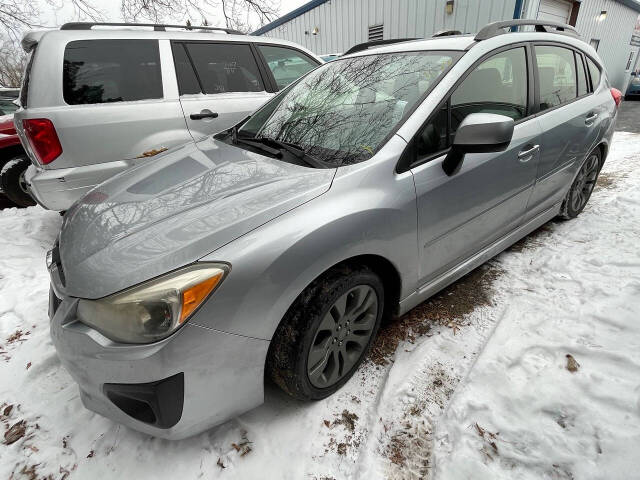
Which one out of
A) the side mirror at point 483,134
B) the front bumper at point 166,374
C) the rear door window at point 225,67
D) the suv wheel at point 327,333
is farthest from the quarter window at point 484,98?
the rear door window at point 225,67

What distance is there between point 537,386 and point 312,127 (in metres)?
1.80

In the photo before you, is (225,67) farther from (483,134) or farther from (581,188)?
(581,188)

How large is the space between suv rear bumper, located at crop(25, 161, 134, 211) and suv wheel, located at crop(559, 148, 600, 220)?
415cm

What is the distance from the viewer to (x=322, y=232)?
4.62 feet

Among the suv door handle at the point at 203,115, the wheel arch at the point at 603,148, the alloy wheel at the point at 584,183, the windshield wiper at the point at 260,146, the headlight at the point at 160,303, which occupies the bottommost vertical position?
the alloy wheel at the point at 584,183

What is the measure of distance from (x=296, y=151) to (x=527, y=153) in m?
1.56

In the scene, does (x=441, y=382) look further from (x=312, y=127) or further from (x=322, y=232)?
(x=312, y=127)

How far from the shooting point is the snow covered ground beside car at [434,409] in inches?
56.9

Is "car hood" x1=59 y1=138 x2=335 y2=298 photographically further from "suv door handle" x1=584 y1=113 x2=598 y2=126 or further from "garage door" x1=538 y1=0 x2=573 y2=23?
"garage door" x1=538 y1=0 x2=573 y2=23

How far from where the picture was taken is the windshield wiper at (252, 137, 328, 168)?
169 centimetres

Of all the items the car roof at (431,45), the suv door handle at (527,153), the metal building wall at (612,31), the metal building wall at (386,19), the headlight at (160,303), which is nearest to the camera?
the headlight at (160,303)

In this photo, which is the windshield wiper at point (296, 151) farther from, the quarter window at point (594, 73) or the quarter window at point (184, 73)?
the quarter window at point (594, 73)

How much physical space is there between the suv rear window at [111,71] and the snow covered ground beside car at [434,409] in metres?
1.79

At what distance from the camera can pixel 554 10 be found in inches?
322
